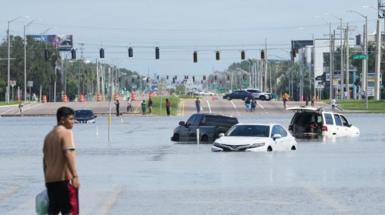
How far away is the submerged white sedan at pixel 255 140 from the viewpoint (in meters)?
39.9

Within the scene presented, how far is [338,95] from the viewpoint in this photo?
178 metres

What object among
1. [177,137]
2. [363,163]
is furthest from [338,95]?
[363,163]

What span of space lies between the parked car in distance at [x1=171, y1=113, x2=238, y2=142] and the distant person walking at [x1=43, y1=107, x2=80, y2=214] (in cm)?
3676

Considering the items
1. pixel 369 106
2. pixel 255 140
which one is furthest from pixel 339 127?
pixel 369 106

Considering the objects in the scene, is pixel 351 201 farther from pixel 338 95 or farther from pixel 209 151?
pixel 338 95

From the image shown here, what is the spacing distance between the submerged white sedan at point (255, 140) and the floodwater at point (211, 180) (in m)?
0.71

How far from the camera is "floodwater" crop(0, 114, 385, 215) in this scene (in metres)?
20.1

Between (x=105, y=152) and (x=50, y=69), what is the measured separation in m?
137

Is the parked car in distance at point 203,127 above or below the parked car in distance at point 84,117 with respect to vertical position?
above

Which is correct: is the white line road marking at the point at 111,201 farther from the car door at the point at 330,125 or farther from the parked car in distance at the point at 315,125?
the car door at the point at 330,125

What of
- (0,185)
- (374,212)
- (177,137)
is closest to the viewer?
(374,212)

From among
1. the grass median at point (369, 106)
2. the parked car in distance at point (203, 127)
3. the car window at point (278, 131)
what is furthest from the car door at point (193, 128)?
the grass median at point (369, 106)

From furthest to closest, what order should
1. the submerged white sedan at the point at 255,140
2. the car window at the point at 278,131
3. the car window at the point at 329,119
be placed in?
the car window at the point at 329,119 < the car window at the point at 278,131 < the submerged white sedan at the point at 255,140

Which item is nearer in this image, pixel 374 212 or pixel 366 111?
pixel 374 212
